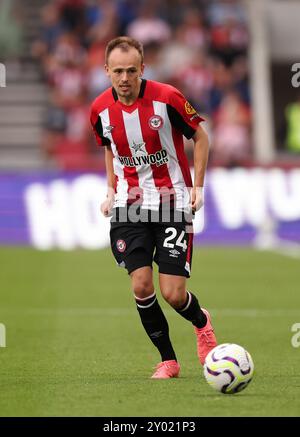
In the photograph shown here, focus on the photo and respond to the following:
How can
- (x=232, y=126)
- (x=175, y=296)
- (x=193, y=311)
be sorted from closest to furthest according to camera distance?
1. (x=175, y=296)
2. (x=193, y=311)
3. (x=232, y=126)

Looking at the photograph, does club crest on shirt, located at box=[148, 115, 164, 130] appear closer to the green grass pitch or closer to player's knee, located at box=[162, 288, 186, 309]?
player's knee, located at box=[162, 288, 186, 309]

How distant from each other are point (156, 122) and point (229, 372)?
176 cm

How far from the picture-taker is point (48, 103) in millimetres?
23516

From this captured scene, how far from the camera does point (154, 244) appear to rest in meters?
7.65

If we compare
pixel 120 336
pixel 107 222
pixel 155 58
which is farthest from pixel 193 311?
pixel 155 58

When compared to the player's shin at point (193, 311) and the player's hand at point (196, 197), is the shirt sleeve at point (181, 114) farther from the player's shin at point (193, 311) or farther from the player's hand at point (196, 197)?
the player's shin at point (193, 311)

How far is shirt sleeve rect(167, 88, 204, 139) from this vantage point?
7.59 m

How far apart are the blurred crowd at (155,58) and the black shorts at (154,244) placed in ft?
44.8

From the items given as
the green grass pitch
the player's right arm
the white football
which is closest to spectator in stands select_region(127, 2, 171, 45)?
the green grass pitch

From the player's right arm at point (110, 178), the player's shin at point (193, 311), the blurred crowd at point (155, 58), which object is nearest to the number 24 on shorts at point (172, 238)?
the player's shin at point (193, 311)

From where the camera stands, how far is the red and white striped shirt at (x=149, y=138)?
760 centimetres

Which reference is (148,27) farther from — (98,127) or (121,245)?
(121,245)

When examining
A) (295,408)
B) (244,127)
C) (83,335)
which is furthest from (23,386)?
(244,127)

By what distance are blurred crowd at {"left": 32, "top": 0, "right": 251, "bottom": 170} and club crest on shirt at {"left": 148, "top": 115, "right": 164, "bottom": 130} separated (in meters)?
13.7
